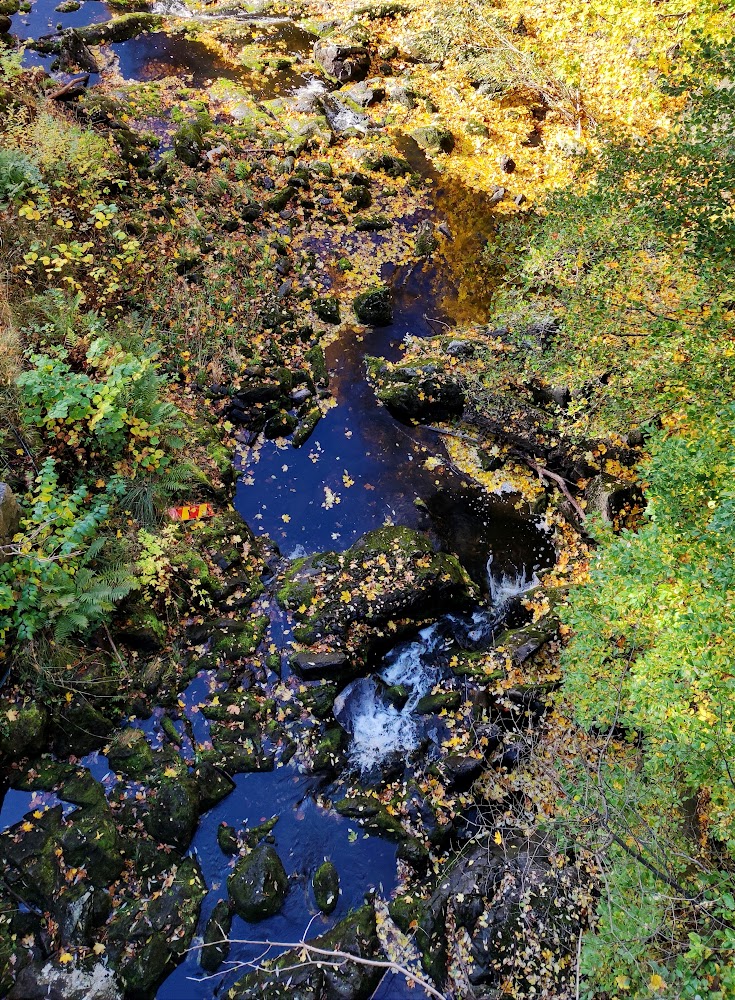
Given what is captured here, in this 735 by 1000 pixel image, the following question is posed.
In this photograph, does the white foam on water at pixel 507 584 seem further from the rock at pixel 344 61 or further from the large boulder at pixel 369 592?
the rock at pixel 344 61

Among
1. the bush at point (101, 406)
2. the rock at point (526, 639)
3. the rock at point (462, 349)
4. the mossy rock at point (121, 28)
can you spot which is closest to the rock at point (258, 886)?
the rock at point (526, 639)

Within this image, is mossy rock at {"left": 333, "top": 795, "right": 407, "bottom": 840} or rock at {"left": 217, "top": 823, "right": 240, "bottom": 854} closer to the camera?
rock at {"left": 217, "top": 823, "right": 240, "bottom": 854}

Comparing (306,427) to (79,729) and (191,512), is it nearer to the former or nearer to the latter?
(191,512)

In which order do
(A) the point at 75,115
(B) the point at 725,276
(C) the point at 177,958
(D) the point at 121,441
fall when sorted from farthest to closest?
1. (A) the point at 75,115
2. (D) the point at 121,441
3. (B) the point at 725,276
4. (C) the point at 177,958

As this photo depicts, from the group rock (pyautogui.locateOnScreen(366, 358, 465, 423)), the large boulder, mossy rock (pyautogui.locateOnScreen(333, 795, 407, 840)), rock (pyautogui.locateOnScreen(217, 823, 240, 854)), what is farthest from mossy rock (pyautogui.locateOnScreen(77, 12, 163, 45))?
mossy rock (pyautogui.locateOnScreen(333, 795, 407, 840))

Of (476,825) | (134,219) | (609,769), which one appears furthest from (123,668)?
(134,219)

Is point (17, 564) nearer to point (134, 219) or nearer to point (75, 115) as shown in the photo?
point (134, 219)

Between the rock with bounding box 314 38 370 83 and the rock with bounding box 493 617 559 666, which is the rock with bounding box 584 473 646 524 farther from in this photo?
Answer: the rock with bounding box 314 38 370 83
